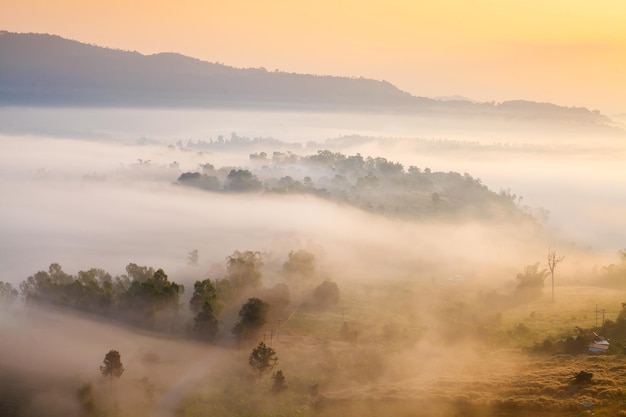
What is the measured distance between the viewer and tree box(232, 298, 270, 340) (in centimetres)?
8344

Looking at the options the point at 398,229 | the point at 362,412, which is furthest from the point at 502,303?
the point at 398,229

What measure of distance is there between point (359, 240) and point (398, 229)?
724 inches

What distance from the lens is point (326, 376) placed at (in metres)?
74.8

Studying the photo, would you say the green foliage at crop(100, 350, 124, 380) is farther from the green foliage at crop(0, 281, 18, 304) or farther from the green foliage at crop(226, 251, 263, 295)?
the green foliage at crop(226, 251, 263, 295)

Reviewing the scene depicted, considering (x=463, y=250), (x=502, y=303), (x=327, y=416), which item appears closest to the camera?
(x=327, y=416)

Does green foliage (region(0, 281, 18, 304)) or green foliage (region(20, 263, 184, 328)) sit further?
green foliage (region(0, 281, 18, 304))

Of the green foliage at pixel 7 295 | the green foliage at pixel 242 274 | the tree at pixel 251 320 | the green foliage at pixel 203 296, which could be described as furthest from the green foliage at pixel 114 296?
the tree at pixel 251 320

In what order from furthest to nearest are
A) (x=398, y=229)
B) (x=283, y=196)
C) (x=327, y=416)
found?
(x=283, y=196)
(x=398, y=229)
(x=327, y=416)

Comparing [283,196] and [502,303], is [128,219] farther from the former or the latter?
[502,303]

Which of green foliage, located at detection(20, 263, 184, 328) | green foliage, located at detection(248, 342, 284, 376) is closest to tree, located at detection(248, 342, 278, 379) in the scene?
green foliage, located at detection(248, 342, 284, 376)

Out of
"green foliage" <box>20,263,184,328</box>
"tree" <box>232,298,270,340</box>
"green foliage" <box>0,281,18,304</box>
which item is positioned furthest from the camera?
"green foliage" <box>0,281,18,304</box>

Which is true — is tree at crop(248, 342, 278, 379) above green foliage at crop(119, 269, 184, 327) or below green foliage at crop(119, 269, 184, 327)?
below

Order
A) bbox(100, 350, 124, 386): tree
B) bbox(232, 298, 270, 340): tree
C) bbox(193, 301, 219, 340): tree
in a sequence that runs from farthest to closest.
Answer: bbox(193, 301, 219, 340): tree, bbox(232, 298, 270, 340): tree, bbox(100, 350, 124, 386): tree

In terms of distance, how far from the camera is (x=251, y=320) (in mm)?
84625
